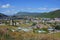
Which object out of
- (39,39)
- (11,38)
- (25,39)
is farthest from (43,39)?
(11,38)

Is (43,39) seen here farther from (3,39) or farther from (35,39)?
(3,39)

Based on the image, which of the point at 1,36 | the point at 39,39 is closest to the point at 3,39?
the point at 1,36

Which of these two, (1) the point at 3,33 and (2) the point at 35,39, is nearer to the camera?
(2) the point at 35,39

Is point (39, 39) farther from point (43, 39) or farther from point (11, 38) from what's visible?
point (11, 38)

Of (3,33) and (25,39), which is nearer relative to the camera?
(25,39)

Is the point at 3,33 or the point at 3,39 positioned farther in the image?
the point at 3,33

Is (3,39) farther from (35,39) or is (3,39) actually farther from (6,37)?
(35,39)

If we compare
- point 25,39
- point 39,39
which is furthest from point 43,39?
point 25,39
